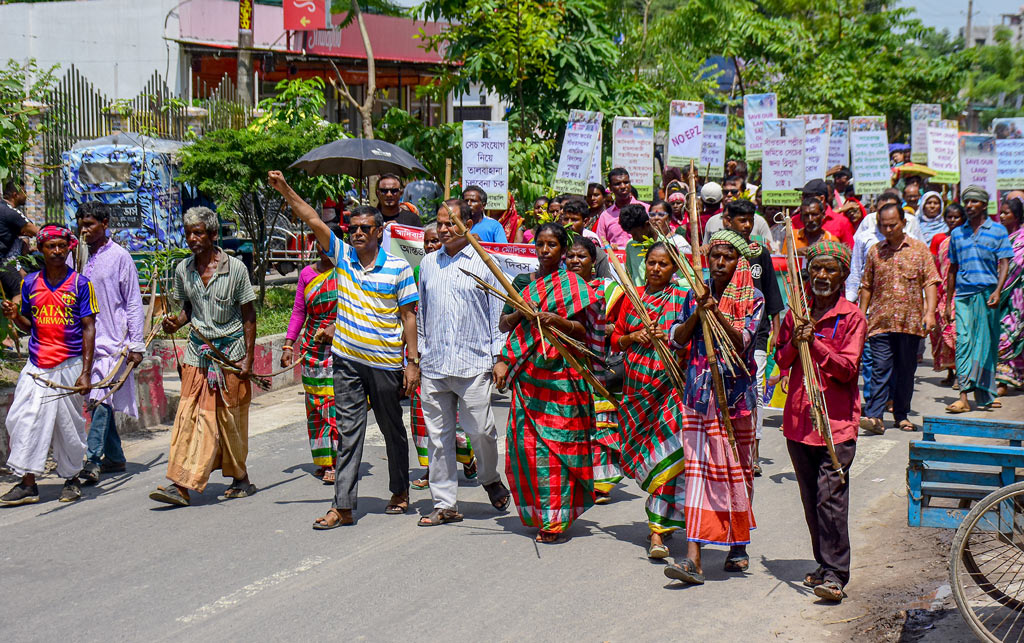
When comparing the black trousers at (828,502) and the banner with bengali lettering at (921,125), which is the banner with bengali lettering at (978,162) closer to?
the banner with bengali lettering at (921,125)

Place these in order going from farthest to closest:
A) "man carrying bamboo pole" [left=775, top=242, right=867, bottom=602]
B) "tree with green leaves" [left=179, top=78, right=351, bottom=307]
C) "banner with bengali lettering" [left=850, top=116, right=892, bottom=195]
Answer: "banner with bengali lettering" [left=850, top=116, right=892, bottom=195], "tree with green leaves" [left=179, top=78, right=351, bottom=307], "man carrying bamboo pole" [left=775, top=242, right=867, bottom=602]

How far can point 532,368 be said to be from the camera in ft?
21.1

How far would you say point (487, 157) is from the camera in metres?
12.1

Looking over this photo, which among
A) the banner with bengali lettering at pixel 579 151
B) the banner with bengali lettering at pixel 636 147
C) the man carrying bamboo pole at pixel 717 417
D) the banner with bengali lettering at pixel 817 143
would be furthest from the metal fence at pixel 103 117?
the man carrying bamboo pole at pixel 717 417

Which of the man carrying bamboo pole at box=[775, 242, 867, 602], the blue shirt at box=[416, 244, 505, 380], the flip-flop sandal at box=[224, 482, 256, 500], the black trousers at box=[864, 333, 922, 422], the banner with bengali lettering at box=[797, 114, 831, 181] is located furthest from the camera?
the banner with bengali lettering at box=[797, 114, 831, 181]

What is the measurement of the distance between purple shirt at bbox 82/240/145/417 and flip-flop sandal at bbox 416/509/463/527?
257 centimetres

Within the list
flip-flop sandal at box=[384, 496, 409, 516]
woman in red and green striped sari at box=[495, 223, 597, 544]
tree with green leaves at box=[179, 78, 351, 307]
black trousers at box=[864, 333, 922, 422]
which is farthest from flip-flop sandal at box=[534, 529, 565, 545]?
tree with green leaves at box=[179, 78, 351, 307]

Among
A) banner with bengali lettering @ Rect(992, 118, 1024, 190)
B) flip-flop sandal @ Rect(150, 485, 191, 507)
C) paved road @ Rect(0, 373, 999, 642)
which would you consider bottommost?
paved road @ Rect(0, 373, 999, 642)

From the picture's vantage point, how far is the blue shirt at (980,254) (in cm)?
1044

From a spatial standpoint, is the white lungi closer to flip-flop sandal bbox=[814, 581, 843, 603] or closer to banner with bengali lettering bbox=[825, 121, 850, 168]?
flip-flop sandal bbox=[814, 581, 843, 603]

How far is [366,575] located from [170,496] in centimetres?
188

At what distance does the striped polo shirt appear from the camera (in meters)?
6.76

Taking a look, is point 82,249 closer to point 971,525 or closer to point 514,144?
point 514,144

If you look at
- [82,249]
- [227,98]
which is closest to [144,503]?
[82,249]
